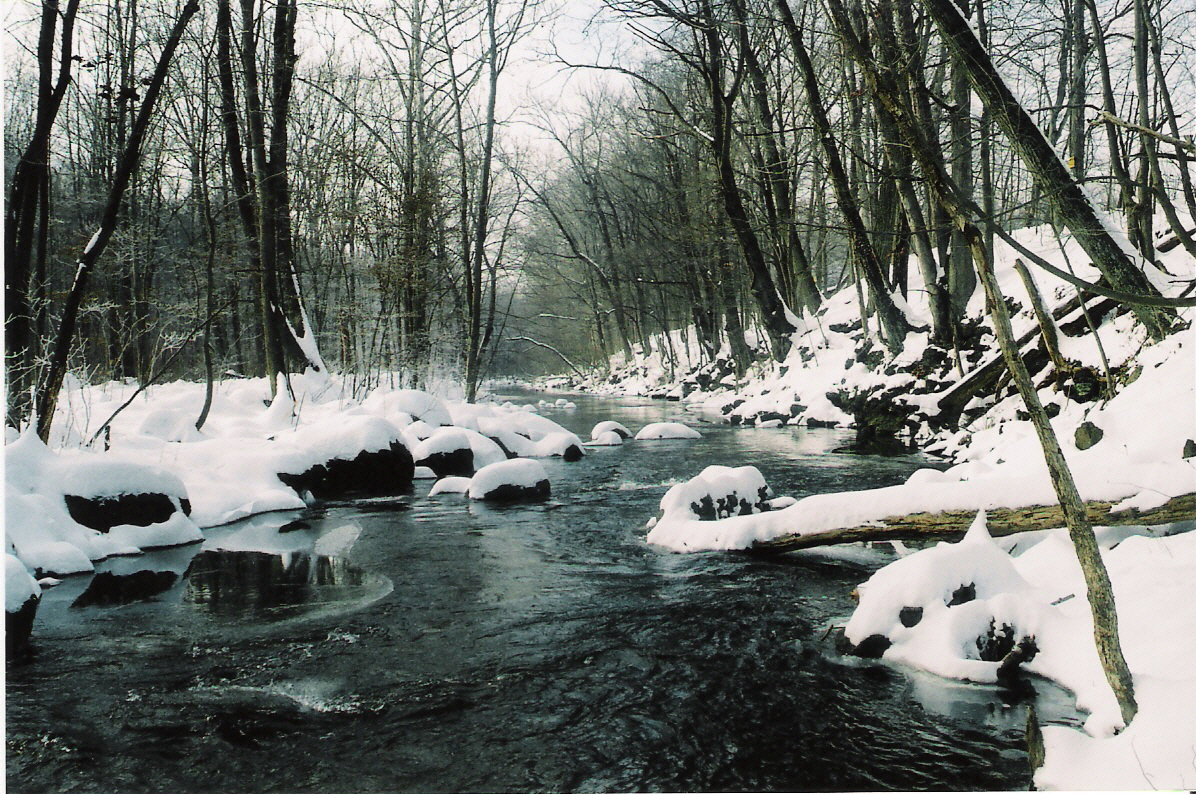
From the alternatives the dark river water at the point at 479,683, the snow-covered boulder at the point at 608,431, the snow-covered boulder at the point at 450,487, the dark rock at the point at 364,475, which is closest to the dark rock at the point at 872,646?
the dark river water at the point at 479,683

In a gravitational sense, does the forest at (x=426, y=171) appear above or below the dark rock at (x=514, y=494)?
above

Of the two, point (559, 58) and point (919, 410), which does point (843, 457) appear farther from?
point (559, 58)

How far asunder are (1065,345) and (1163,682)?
7.20 m

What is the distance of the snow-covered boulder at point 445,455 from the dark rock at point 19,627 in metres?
5.53

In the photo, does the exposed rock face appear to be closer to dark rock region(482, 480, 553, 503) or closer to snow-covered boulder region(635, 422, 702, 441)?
dark rock region(482, 480, 553, 503)

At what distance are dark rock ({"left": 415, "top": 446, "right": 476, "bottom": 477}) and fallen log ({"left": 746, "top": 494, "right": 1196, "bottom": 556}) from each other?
529 centimetres

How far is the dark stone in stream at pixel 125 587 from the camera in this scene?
15.3ft

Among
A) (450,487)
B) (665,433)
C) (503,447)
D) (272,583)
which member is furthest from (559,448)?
(272,583)

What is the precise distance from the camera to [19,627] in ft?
13.3

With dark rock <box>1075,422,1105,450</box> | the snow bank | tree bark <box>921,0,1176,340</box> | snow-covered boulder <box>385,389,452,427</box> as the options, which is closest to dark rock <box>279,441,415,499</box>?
snow-covered boulder <box>385,389,452,427</box>

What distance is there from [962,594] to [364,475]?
674 centimetres

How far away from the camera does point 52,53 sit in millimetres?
5410

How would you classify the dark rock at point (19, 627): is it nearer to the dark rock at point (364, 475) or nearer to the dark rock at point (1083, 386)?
the dark rock at point (364, 475)

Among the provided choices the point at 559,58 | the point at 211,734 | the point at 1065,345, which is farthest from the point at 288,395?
the point at 1065,345
